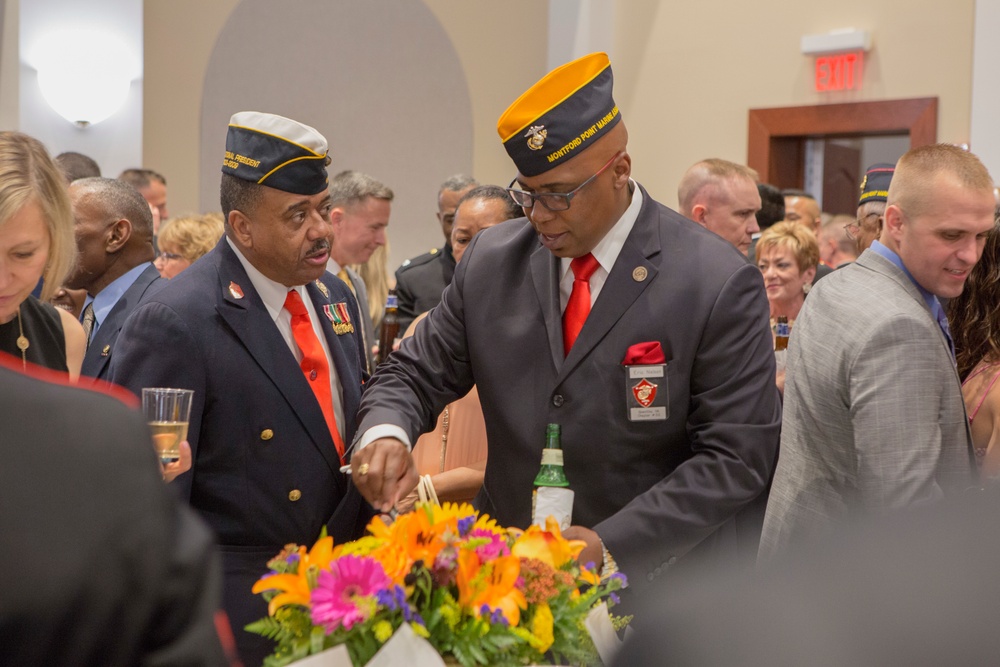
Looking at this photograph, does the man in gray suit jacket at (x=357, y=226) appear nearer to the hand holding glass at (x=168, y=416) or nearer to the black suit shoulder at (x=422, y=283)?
the black suit shoulder at (x=422, y=283)

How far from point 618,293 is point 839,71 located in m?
6.09

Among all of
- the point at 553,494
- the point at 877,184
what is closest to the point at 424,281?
the point at 877,184

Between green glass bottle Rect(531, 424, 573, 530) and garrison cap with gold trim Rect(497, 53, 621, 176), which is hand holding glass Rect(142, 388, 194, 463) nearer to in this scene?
green glass bottle Rect(531, 424, 573, 530)

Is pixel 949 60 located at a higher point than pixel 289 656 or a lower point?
higher

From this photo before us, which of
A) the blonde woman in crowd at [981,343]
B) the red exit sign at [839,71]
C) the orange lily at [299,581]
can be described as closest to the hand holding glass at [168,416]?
the orange lily at [299,581]

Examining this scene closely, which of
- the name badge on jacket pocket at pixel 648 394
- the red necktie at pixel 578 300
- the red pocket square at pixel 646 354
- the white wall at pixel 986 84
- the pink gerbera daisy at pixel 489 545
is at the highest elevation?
the white wall at pixel 986 84

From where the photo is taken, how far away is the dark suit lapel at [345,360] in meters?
2.48

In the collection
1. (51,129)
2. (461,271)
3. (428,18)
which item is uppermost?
(428,18)

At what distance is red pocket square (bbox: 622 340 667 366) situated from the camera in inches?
86.3

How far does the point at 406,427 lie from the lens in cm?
220

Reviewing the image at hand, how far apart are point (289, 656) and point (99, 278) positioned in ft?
7.93

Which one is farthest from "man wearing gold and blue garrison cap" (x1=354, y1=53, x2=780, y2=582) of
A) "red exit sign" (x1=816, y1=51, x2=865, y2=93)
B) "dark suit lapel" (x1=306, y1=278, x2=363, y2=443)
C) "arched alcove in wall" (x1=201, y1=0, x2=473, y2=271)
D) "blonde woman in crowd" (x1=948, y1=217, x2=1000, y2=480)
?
"arched alcove in wall" (x1=201, y1=0, x2=473, y2=271)

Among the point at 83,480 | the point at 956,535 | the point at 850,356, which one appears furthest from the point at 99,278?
the point at 956,535

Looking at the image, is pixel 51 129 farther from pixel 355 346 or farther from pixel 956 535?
pixel 956 535
